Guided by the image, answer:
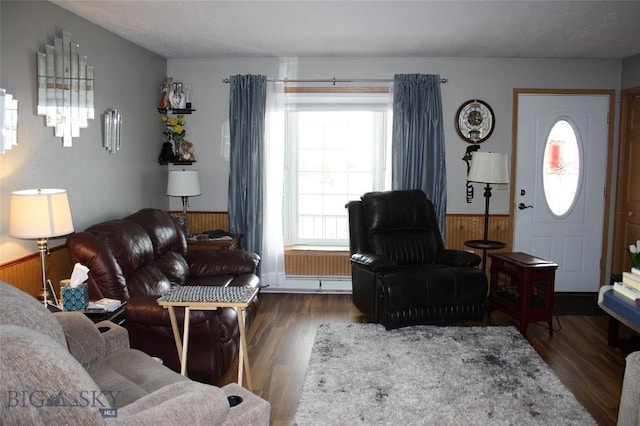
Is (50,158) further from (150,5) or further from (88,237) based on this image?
(150,5)

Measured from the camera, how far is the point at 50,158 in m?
3.36

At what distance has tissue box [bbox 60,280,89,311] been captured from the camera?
113 inches

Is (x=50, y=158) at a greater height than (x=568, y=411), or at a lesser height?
greater

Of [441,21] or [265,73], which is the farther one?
[265,73]

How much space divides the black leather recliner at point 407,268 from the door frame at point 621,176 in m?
1.89

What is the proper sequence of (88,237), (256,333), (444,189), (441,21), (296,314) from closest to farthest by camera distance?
(88,237), (441,21), (256,333), (296,314), (444,189)

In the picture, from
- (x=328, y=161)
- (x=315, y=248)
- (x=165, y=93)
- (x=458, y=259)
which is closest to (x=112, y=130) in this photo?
(x=165, y=93)

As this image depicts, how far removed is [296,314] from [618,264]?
11.0 ft

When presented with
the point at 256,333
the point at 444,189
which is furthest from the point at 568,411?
the point at 444,189

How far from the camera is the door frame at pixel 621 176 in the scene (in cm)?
520

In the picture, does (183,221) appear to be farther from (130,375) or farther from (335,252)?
(130,375)

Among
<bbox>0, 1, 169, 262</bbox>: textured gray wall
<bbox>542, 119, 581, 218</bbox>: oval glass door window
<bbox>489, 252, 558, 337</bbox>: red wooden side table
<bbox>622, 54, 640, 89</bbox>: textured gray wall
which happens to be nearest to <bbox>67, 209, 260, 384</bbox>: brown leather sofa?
<bbox>0, 1, 169, 262</bbox>: textured gray wall

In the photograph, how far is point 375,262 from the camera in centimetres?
418

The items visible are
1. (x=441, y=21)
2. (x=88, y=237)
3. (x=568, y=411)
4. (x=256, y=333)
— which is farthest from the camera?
(x=256, y=333)
